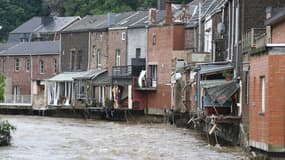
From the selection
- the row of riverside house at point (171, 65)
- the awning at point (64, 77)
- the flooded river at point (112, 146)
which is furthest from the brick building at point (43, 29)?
the flooded river at point (112, 146)

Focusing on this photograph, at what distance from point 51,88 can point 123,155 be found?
61934 mm

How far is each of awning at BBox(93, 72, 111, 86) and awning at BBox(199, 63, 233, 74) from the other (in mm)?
32985

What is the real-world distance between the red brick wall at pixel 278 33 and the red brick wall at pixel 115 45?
53.3m

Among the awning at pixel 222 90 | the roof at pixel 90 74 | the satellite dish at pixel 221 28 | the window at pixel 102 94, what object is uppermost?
the satellite dish at pixel 221 28

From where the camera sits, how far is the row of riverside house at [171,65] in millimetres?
34406

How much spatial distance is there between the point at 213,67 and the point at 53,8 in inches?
3690

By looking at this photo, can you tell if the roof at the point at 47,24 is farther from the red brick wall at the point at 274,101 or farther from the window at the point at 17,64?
the red brick wall at the point at 274,101

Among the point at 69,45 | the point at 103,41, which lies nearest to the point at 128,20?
the point at 103,41

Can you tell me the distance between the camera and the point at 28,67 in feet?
353

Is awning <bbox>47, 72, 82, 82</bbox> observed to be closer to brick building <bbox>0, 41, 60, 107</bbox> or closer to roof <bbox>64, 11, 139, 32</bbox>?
brick building <bbox>0, 41, 60, 107</bbox>

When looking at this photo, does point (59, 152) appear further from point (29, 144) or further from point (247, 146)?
point (247, 146)

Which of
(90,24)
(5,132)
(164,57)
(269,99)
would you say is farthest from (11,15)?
(269,99)

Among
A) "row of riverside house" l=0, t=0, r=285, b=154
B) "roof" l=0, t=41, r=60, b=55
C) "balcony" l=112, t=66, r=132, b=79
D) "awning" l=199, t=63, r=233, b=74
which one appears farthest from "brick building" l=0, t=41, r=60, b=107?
"awning" l=199, t=63, r=233, b=74

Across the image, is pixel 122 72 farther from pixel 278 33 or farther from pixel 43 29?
pixel 278 33
